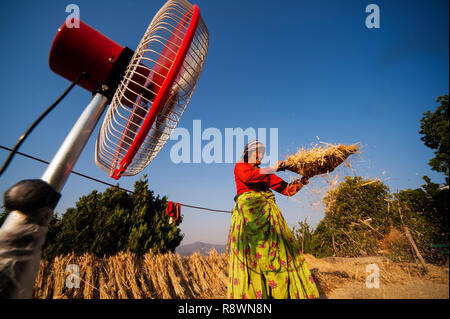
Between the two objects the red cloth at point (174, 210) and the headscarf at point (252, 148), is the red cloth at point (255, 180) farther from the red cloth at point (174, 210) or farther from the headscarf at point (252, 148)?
the red cloth at point (174, 210)

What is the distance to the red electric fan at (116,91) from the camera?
1.90 feet

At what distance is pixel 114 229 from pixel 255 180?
25.6 ft

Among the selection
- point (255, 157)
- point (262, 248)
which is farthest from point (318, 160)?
point (262, 248)

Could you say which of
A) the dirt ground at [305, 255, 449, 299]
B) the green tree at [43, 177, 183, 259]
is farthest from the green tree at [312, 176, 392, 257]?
the green tree at [43, 177, 183, 259]

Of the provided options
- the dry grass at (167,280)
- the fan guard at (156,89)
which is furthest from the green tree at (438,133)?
the fan guard at (156,89)

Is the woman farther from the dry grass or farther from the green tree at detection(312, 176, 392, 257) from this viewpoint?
the green tree at detection(312, 176, 392, 257)

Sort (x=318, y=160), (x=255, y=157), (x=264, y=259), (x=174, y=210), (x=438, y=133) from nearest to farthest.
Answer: (x=264, y=259), (x=318, y=160), (x=255, y=157), (x=174, y=210), (x=438, y=133)

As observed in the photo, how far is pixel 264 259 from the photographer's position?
5.45ft

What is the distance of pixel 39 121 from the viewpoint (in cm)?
76

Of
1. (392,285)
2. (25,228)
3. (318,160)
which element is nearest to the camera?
(25,228)

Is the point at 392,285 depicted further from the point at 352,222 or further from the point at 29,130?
the point at 352,222

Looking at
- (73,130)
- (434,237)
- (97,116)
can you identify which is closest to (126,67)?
(97,116)

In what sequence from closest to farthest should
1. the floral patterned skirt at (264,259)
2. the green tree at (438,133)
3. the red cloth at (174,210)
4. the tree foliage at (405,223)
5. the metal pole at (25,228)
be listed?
the metal pole at (25,228), the floral patterned skirt at (264,259), the tree foliage at (405,223), the red cloth at (174,210), the green tree at (438,133)

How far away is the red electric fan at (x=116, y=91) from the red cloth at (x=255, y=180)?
1033mm
